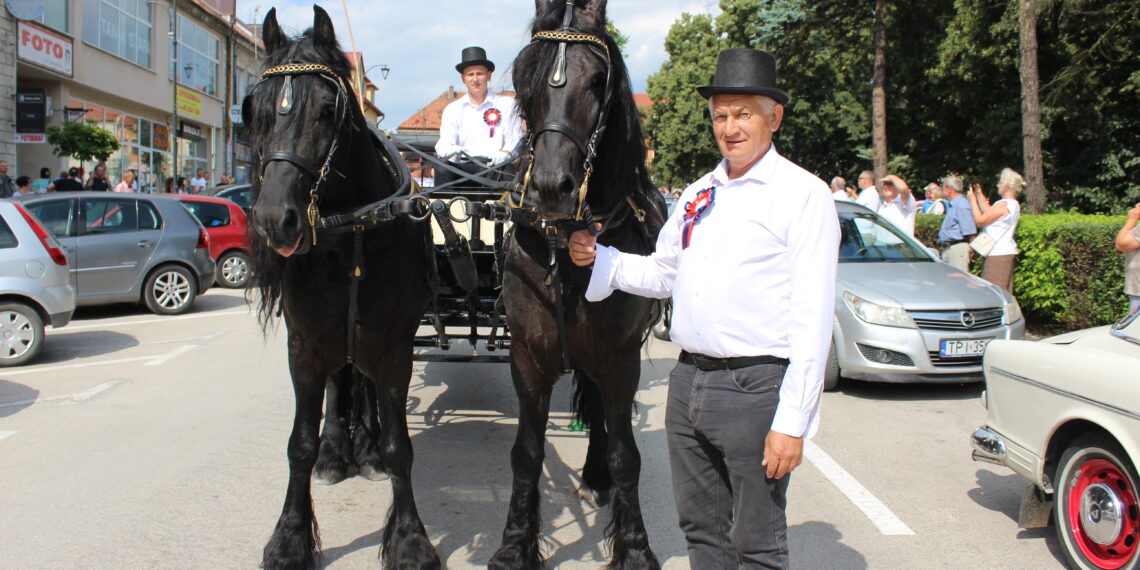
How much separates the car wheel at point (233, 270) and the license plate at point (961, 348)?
1225cm

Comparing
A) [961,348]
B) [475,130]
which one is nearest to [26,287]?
[475,130]


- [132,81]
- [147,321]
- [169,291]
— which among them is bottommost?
[147,321]

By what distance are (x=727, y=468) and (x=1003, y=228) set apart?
9286mm

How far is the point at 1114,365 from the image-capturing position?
146 inches

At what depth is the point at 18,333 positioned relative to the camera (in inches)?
334

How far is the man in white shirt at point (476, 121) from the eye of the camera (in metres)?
5.62

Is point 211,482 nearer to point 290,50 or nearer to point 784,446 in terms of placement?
point 290,50

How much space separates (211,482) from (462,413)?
6.41ft

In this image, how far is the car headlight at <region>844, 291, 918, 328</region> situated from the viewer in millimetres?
7336

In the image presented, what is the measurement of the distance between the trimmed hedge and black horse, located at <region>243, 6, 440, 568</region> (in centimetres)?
Answer: 893

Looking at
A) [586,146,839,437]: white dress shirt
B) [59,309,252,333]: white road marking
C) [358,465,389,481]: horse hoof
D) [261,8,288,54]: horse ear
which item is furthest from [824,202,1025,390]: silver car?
[59,309,252,333]: white road marking

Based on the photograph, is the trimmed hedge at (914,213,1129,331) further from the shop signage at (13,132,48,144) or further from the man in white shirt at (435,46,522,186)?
the shop signage at (13,132,48,144)

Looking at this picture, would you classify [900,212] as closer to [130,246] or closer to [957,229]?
[957,229]

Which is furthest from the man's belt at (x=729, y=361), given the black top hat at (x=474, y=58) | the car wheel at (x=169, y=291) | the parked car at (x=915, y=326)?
the car wheel at (x=169, y=291)
